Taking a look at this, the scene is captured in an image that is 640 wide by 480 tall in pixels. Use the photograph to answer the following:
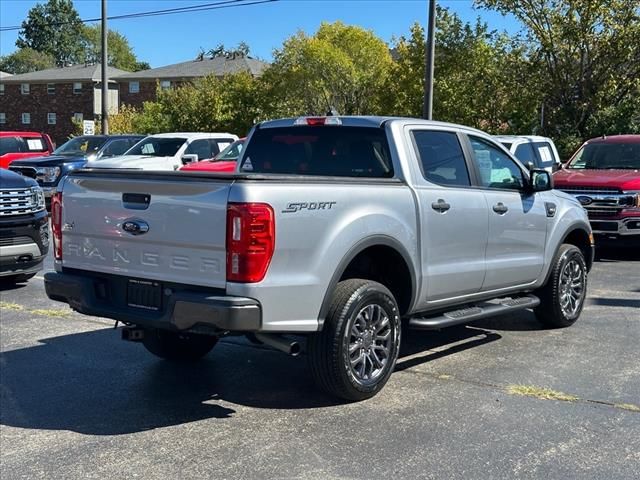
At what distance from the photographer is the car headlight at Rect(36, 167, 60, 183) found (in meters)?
17.6

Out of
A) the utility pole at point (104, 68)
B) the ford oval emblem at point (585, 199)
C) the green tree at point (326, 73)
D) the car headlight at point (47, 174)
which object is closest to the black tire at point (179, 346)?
the ford oval emblem at point (585, 199)

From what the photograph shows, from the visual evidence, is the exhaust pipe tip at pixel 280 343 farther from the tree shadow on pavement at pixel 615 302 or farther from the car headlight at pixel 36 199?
the car headlight at pixel 36 199

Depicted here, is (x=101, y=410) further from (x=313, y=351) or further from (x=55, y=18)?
(x=55, y=18)

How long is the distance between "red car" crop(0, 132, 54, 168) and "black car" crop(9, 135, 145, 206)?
707 millimetres

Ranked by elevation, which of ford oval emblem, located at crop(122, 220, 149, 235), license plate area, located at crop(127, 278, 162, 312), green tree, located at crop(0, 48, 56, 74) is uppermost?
green tree, located at crop(0, 48, 56, 74)

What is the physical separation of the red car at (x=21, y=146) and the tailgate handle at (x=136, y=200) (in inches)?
633

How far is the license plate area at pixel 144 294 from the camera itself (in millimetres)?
4719

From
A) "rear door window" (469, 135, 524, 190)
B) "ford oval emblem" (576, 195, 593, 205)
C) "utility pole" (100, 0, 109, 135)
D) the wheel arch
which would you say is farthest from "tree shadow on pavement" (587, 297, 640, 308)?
"utility pole" (100, 0, 109, 135)

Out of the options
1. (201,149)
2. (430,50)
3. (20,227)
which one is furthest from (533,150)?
(20,227)

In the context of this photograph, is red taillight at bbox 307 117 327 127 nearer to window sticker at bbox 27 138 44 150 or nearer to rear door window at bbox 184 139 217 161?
rear door window at bbox 184 139 217 161

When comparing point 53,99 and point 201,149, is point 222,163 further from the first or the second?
point 53,99

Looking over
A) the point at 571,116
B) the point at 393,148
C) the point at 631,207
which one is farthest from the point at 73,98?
the point at 393,148

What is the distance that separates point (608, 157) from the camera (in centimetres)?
1297

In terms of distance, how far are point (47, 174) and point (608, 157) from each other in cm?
1208
